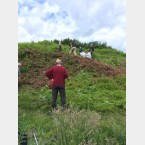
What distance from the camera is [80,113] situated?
5.48 metres

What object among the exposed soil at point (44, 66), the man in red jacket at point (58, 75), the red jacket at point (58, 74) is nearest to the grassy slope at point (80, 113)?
the exposed soil at point (44, 66)

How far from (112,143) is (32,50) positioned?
16.3 metres

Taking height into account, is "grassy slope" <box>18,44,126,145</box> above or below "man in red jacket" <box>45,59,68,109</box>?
below

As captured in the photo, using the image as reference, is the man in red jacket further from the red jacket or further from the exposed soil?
the exposed soil

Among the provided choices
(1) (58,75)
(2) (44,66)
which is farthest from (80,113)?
(2) (44,66)

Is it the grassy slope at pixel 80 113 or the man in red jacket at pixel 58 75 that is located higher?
the man in red jacket at pixel 58 75

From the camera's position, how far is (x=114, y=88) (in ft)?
48.6

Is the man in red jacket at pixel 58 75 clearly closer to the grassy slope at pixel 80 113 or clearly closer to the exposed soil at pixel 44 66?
the grassy slope at pixel 80 113

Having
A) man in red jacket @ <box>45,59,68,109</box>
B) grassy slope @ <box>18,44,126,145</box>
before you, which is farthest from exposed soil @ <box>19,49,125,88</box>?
man in red jacket @ <box>45,59,68,109</box>

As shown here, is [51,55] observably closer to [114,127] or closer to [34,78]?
[34,78]

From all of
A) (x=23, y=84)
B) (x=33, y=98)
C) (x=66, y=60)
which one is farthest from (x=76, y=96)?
(x=66, y=60)

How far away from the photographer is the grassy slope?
5.16 meters

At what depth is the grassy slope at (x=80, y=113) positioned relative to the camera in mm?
5164

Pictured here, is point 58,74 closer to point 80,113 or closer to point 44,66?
point 80,113
